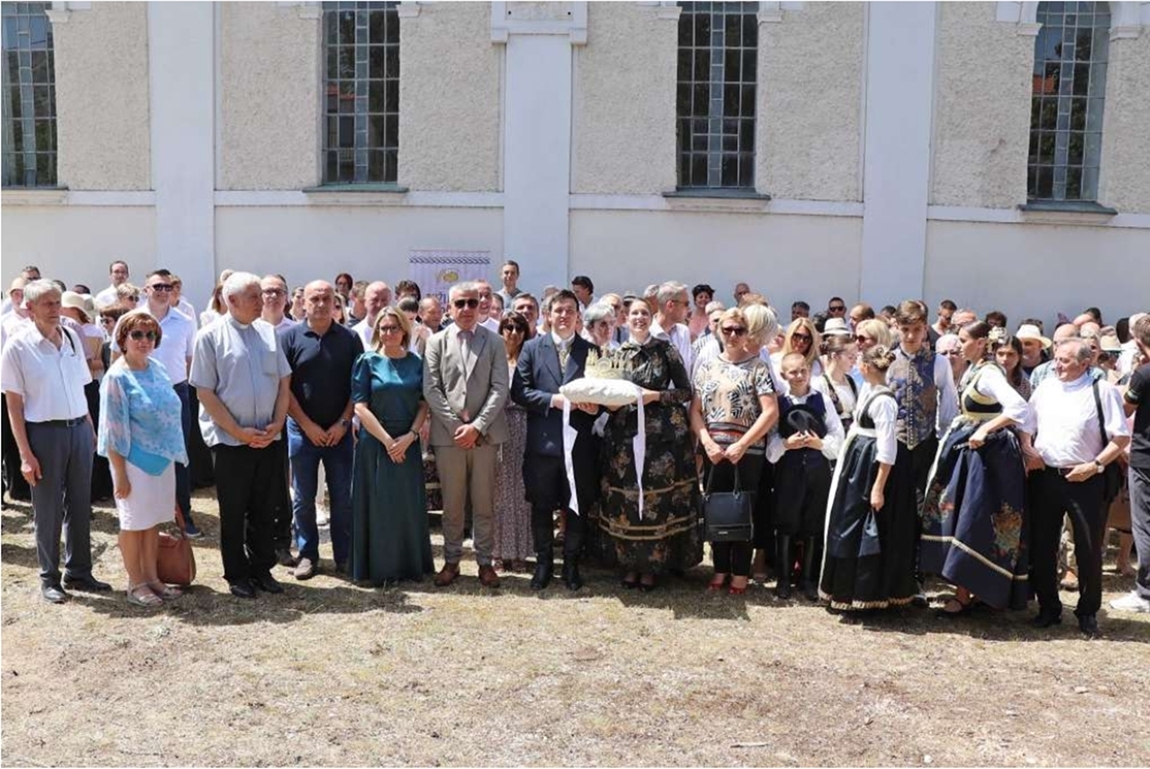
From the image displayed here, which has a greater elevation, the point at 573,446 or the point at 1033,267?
the point at 1033,267

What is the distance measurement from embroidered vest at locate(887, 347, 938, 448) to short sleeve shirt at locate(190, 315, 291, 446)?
357 centimetres

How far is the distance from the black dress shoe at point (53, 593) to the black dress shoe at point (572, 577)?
9.58 feet

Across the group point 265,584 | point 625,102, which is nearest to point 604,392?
point 265,584

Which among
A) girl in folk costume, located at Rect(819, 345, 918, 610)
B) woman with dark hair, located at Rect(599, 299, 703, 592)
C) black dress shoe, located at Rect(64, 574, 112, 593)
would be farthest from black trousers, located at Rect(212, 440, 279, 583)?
girl in folk costume, located at Rect(819, 345, 918, 610)

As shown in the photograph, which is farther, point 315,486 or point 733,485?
point 315,486

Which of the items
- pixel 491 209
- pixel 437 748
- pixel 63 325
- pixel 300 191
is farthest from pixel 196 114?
pixel 437 748

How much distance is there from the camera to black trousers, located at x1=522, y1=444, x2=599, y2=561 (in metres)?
6.52

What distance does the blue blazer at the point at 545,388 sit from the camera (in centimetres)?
648

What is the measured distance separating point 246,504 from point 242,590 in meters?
0.51

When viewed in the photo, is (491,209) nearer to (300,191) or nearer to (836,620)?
(300,191)

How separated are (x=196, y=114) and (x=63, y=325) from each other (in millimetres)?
8595

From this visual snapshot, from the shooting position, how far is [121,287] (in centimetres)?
885

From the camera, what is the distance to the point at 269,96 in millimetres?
14023

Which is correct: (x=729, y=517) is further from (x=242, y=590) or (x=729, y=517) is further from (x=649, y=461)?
(x=242, y=590)
